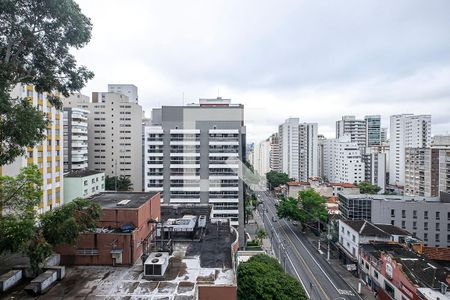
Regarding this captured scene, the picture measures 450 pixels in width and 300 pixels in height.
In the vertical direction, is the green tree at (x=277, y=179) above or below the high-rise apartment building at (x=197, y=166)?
below

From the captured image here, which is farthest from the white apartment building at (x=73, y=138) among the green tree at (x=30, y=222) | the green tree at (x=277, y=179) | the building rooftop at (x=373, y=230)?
the green tree at (x=277, y=179)

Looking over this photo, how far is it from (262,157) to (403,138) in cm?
4747

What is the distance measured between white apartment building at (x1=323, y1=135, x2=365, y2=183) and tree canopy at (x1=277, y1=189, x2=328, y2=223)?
1299 inches

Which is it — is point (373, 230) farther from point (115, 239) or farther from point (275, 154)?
point (275, 154)

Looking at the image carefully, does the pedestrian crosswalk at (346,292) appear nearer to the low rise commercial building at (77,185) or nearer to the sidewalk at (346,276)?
the sidewalk at (346,276)

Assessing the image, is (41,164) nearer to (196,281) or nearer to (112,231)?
(112,231)

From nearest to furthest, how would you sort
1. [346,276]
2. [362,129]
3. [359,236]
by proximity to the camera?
[346,276] < [359,236] < [362,129]

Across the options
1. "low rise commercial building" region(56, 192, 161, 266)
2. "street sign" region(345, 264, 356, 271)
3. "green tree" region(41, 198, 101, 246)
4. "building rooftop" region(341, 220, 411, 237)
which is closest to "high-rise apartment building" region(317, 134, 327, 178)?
"building rooftop" region(341, 220, 411, 237)

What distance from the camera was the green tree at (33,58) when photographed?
7270mm

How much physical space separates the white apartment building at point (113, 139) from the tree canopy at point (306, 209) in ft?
89.9

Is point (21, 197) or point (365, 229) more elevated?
point (21, 197)

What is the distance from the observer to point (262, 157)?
108 m

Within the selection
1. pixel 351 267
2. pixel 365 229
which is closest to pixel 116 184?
pixel 351 267

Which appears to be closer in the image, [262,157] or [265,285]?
[265,285]
